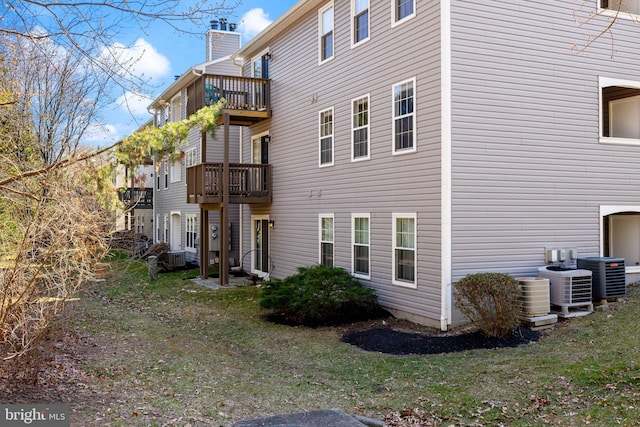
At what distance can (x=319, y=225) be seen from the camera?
571 inches

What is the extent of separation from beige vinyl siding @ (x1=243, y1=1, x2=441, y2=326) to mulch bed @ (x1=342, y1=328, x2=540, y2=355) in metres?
0.75

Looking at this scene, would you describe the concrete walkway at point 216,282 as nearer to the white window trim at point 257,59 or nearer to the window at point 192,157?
the window at point 192,157

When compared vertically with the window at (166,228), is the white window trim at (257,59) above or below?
above

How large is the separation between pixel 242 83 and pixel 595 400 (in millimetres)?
14398

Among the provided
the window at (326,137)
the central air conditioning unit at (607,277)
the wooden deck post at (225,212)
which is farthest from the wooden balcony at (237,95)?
the central air conditioning unit at (607,277)

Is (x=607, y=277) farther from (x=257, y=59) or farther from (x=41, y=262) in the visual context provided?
(x=257, y=59)

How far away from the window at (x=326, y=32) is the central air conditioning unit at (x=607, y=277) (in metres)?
8.19

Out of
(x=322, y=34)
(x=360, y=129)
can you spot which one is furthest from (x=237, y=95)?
(x=360, y=129)

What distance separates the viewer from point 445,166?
1001 cm

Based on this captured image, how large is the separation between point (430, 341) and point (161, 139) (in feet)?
21.3

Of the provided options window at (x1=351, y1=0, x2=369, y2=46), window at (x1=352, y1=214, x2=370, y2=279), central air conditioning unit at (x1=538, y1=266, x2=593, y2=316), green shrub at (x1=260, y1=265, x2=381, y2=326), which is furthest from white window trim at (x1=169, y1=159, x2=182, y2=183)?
central air conditioning unit at (x1=538, y1=266, x2=593, y2=316)

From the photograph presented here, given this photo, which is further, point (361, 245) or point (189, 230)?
point (189, 230)

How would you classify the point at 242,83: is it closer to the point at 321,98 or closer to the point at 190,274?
the point at 321,98

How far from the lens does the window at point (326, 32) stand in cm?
1421
